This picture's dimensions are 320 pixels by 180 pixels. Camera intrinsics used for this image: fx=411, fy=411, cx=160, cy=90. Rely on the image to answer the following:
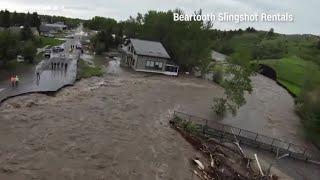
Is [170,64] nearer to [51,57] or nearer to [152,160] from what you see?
[51,57]

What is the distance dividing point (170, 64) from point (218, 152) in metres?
39.7

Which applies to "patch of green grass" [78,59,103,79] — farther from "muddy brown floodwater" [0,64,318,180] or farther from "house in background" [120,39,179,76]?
"house in background" [120,39,179,76]

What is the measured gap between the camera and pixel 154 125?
3856 centimetres

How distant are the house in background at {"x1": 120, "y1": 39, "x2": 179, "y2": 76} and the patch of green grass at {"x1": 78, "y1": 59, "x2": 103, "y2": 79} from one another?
23.6ft

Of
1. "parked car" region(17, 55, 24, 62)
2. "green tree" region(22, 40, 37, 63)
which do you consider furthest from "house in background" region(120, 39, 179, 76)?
"parked car" region(17, 55, 24, 62)

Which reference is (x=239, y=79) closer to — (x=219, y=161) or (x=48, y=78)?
(x=219, y=161)

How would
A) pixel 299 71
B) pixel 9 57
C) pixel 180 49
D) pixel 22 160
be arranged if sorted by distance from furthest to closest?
pixel 299 71
pixel 180 49
pixel 9 57
pixel 22 160

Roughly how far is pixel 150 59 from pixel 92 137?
3764cm

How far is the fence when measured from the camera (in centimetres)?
3828

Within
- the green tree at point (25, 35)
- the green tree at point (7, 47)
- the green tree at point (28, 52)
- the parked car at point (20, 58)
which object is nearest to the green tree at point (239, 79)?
the green tree at point (7, 47)

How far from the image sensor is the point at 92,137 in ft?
107

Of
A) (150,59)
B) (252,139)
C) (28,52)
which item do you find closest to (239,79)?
(252,139)

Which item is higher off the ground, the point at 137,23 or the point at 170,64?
the point at 137,23

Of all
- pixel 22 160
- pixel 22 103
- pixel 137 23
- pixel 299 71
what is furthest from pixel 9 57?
pixel 299 71
